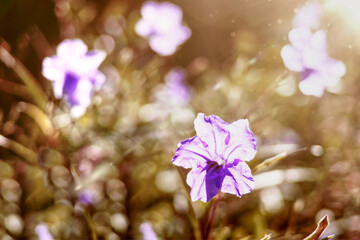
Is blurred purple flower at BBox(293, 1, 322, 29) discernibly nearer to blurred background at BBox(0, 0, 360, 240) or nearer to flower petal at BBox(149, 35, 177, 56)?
blurred background at BBox(0, 0, 360, 240)

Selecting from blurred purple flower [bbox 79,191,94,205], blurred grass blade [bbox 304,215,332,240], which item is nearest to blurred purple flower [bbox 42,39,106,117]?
blurred purple flower [bbox 79,191,94,205]

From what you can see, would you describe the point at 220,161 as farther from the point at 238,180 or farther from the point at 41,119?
the point at 41,119

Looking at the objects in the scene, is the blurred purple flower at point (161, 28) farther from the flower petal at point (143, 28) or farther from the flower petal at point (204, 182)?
the flower petal at point (204, 182)

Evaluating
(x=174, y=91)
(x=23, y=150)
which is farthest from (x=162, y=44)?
(x=23, y=150)

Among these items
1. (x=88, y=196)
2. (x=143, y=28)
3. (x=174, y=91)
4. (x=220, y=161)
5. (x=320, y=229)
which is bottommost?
(x=320, y=229)

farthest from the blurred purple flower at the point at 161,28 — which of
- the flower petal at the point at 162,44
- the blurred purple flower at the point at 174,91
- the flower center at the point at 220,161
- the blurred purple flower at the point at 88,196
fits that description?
the flower center at the point at 220,161

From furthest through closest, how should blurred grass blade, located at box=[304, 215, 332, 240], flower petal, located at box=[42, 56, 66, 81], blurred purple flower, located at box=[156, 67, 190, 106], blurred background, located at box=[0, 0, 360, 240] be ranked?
blurred purple flower, located at box=[156, 67, 190, 106], blurred background, located at box=[0, 0, 360, 240], flower petal, located at box=[42, 56, 66, 81], blurred grass blade, located at box=[304, 215, 332, 240]

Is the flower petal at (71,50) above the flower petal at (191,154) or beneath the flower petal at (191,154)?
above
